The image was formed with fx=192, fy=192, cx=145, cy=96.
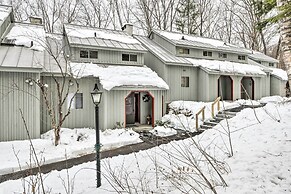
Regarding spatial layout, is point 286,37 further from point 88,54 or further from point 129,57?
point 88,54

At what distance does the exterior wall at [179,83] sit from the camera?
15.3 meters

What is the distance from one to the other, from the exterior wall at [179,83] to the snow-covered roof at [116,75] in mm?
2426

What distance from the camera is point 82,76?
36.6 ft

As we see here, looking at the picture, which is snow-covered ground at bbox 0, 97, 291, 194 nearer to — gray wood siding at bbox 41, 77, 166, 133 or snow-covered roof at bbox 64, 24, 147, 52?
gray wood siding at bbox 41, 77, 166, 133

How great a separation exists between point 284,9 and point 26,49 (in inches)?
461

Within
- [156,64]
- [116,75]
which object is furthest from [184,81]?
[116,75]

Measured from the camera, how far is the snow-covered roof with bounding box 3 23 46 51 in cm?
1109

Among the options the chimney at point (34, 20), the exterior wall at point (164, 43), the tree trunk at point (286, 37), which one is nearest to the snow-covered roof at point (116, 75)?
the exterior wall at point (164, 43)

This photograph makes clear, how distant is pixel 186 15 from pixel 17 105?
77.4ft

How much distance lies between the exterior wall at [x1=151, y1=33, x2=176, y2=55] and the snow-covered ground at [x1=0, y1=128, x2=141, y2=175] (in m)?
8.81

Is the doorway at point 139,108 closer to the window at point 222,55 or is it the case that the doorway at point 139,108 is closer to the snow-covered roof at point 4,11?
the snow-covered roof at point 4,11

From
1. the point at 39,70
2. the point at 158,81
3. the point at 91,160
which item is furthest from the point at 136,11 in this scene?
the point at 91,160

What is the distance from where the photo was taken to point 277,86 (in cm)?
2123

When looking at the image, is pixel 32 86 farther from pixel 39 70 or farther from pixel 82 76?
pixel 82 76
